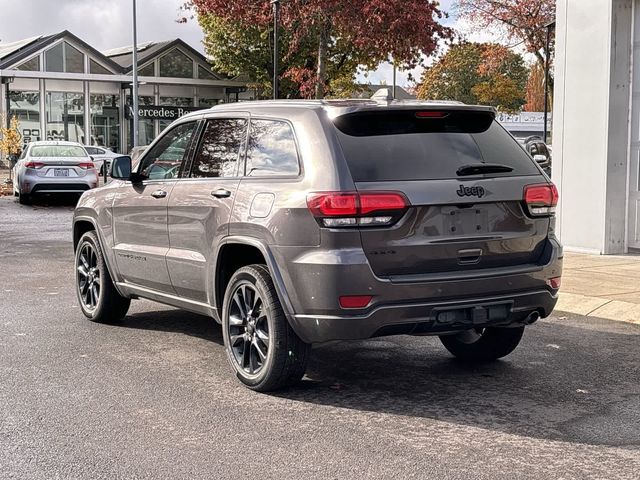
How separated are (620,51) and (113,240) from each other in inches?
291

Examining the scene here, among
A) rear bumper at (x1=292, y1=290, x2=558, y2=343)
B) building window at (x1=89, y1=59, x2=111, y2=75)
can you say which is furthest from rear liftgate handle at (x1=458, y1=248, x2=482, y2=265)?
building window at (x1=89, y1=59, x2=111, y2=75)

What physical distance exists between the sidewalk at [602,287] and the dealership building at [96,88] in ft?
135

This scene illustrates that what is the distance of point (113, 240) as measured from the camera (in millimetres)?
7793

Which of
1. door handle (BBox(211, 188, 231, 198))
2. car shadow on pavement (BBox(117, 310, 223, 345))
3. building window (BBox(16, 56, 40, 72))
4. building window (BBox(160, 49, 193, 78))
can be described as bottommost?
car shadow on pavement (BBox(117, 310, 223, 345))

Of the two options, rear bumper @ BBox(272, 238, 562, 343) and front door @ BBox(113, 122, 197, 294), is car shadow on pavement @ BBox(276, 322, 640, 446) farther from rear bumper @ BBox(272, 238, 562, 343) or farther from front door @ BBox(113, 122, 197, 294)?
front door @ BBox(113, 122, 197, 294)

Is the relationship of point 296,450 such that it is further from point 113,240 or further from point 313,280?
point 113,240

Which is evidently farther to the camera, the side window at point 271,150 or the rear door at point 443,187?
the side window at point 271,150

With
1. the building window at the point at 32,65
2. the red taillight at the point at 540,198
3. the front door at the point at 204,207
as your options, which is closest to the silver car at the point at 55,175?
the front door at the point at 204,207

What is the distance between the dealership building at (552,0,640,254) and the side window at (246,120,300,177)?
716 centimetres

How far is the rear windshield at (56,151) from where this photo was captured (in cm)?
2377

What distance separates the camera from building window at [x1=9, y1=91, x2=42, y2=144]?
49.6 meters

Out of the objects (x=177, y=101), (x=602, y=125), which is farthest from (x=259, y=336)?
(x=177, y=101)

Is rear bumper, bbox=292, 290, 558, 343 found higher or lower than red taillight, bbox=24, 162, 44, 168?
lower

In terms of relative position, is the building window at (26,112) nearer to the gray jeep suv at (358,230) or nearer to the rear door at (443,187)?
the gray jeep suv at (358,230)
